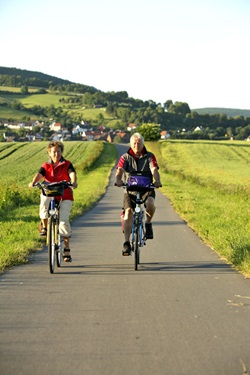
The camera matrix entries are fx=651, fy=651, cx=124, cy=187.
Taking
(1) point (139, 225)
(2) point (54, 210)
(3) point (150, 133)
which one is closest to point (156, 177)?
(1) point (139, 225)

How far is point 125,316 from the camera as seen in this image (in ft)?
21.4

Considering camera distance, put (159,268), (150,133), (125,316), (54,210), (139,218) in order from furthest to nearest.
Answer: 1. (150,133)
2. (139,218)
3. (159,268)
4. (54,210)
5. (125,316)

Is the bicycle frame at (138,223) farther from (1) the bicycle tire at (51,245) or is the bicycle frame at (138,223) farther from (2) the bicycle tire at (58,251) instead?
(1) the bicycle tire at (51,245)

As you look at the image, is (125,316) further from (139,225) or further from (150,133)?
(150,133)

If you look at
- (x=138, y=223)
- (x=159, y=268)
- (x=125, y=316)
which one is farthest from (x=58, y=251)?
(x=125, y=316)

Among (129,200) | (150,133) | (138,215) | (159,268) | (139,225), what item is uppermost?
(129,200)

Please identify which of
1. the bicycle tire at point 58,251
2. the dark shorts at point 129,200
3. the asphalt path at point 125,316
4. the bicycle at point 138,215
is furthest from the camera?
the dark shorts at point 129,200

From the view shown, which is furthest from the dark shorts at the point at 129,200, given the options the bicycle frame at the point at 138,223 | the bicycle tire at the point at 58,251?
the bicycle tire at the point at 58,251

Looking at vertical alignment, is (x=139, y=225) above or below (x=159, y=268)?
above

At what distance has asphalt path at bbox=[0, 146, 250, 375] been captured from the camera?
4.97 meters

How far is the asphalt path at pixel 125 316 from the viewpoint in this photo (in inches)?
196

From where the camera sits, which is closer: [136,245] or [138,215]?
[136,245]

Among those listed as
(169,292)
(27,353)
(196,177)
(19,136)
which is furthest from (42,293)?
(19,136)

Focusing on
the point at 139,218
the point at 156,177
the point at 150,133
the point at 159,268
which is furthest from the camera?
the point at 150,133
